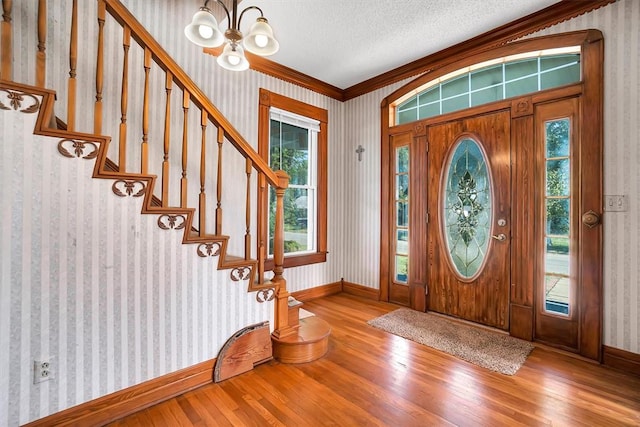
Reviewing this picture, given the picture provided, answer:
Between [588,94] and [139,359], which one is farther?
[588,94]

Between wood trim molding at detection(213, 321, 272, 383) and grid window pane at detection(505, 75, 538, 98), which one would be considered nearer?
wood trim molding at detection(213, 321, 272, 383)

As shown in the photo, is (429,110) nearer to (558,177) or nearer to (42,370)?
(558,177)

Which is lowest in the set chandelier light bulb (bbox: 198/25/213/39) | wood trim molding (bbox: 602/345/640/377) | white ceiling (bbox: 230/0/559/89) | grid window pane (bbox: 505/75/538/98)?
wood trim molding (bbox: 602/345/640/377)

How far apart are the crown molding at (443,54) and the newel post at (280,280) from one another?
6.00ft

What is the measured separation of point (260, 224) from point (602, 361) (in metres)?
2.94

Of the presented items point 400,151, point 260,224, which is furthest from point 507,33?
point 260,224

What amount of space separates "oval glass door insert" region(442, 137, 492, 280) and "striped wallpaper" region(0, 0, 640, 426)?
0.94 metres

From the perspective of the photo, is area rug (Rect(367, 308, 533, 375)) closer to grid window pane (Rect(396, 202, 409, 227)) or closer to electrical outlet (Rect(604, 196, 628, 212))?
grid window pane (Rect(396, 202, 409, 227))

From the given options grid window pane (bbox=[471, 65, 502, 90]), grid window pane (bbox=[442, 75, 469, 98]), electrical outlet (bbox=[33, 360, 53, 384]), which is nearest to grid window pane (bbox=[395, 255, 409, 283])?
grid window pane (bbox=[442, 75, 469, 98])

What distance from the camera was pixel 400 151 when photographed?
3.79m

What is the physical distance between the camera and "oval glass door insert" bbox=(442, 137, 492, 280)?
306cm

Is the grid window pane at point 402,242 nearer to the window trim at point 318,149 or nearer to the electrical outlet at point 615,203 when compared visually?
the window trim at point 318,149

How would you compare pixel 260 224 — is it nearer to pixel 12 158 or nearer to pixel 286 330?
pixel 286 330

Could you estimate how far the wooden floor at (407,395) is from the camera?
1.71 m
